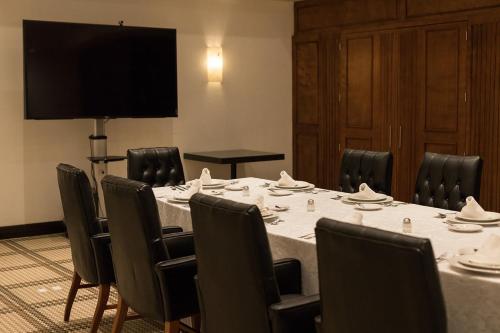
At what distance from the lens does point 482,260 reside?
2.37 meters

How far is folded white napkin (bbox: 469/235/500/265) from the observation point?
7.73 ft

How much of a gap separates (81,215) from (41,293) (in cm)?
137

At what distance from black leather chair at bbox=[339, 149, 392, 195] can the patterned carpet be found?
5.35ft

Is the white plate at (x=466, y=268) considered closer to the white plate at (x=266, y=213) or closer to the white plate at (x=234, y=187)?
the white plate at (x=266, y=213)

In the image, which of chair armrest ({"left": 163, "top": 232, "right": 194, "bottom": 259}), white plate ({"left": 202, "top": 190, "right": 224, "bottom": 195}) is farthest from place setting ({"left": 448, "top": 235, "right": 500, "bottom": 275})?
white plate ({"left": 202, "top": 190, "right": 224, "bottom": 195})

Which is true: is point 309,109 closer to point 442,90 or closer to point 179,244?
point 442,90

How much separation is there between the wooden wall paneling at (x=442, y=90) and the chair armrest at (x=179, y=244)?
3.52 metres

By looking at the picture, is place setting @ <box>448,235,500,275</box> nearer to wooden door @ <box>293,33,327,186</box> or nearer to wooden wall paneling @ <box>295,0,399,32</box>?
wooden wall paneling @ <box>295,0,399,32</box>

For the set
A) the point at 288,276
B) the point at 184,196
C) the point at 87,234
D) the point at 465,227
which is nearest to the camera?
→ the point at 288,276

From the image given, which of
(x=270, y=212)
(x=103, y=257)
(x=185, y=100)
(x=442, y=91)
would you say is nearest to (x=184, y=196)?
(x=103, y=257)

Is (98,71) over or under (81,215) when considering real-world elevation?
over

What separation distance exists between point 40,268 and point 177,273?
2726 mm

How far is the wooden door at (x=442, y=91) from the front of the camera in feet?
20.4

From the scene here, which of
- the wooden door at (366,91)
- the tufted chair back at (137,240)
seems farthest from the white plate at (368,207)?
the wooden door at (366,91)
